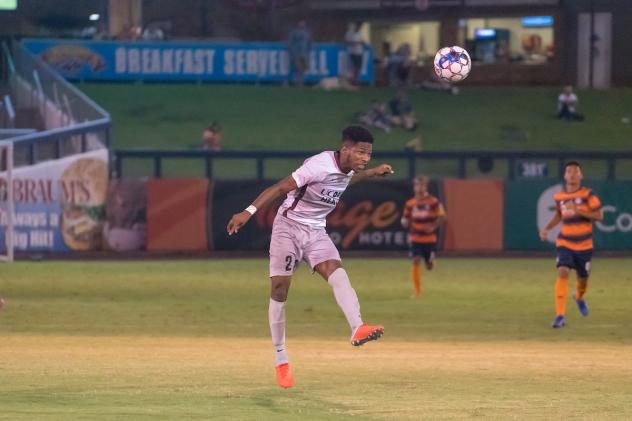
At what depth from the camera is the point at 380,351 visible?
15102 millimetres

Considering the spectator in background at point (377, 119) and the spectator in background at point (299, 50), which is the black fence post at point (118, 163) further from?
the spectator in background at point (299, 50)

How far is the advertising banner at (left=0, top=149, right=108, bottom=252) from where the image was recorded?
27.7m

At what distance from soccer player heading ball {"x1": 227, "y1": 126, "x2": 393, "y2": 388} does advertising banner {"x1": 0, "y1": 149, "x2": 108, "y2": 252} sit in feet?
56.0

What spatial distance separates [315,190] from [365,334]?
1.40 m

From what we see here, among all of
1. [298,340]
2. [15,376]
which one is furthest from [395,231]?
[15,376]

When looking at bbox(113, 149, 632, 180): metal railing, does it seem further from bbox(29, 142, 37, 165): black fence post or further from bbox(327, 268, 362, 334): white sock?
bbox(327, 268, 362, 334): white sock

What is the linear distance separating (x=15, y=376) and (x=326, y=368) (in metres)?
3.14

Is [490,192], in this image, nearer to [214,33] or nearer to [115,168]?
[115,168]

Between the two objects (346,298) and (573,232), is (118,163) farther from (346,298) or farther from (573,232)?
(346,298)

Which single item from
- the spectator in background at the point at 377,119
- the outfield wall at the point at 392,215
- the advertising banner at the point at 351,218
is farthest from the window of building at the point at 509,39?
the advertising banner at the point at 351,218

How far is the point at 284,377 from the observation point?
11.5 m

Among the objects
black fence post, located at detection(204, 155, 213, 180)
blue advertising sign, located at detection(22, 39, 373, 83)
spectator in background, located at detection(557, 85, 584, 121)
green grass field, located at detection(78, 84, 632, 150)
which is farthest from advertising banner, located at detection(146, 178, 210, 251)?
spectator in background, located at detection(557, 85, 584, 121)

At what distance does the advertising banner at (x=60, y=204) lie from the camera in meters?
27.7

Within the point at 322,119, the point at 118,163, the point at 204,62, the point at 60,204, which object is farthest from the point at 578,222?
the point at 204,62
